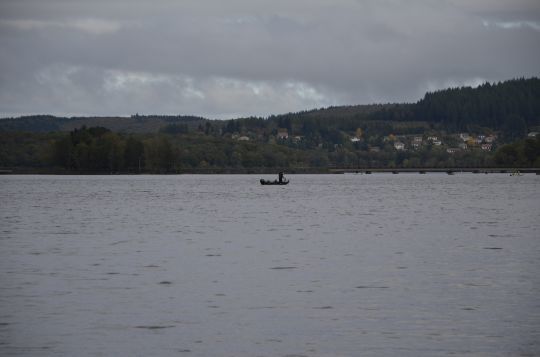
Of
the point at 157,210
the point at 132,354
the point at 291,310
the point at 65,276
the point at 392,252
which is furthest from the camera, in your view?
the point at 157,210

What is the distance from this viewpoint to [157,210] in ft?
331

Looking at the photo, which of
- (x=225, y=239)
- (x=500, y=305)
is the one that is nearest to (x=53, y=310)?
(x=500, y=305)

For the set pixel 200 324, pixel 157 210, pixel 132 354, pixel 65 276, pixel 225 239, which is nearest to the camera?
pixel 132 354

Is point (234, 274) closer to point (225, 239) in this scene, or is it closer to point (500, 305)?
point (500, 305)

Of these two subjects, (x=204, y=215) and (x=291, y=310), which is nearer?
(x=291, y=310)

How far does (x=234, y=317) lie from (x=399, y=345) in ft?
21.0

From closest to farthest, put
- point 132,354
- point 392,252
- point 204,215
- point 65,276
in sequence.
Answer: point 132,354 → point 65,276 → point 392,252 → point 204,215

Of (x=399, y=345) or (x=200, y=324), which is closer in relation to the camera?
(x=399, y=345)

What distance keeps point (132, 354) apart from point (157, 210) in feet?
253

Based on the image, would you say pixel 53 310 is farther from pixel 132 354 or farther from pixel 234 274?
pixel 234 274

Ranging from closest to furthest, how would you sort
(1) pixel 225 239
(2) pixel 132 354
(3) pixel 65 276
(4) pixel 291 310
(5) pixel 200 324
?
1. (2) pixel 132 354
2. (5) pixel 200 324
3. (4) pixel 291 310
4. (3) pixel 65 276
5. (1) pixel 225 239

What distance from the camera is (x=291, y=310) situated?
3047 centimetres

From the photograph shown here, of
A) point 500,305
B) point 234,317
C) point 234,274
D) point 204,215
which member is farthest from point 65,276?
point 204,215

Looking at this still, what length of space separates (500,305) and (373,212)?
6329 centimetres
